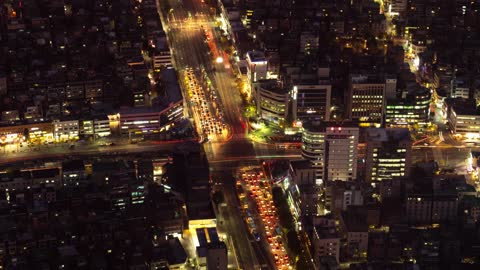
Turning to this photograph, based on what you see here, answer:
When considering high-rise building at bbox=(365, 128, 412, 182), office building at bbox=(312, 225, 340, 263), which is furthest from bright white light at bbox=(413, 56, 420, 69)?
office building at bbox=(312, 225, 340, 263)

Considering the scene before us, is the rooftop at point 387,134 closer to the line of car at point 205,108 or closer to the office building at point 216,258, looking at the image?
the line of car at point 205,108

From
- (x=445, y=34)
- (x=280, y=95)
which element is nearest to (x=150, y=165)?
(x=280, y=95)

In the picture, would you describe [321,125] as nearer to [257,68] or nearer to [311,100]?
[311,100]

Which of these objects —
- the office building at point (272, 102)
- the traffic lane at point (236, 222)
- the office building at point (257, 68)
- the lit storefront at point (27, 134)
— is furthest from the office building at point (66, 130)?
the office building at point (257, 68)

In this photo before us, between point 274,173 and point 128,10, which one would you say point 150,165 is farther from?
point 128,10

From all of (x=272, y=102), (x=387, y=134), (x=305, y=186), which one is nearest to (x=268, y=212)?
(x=305, y=186)
